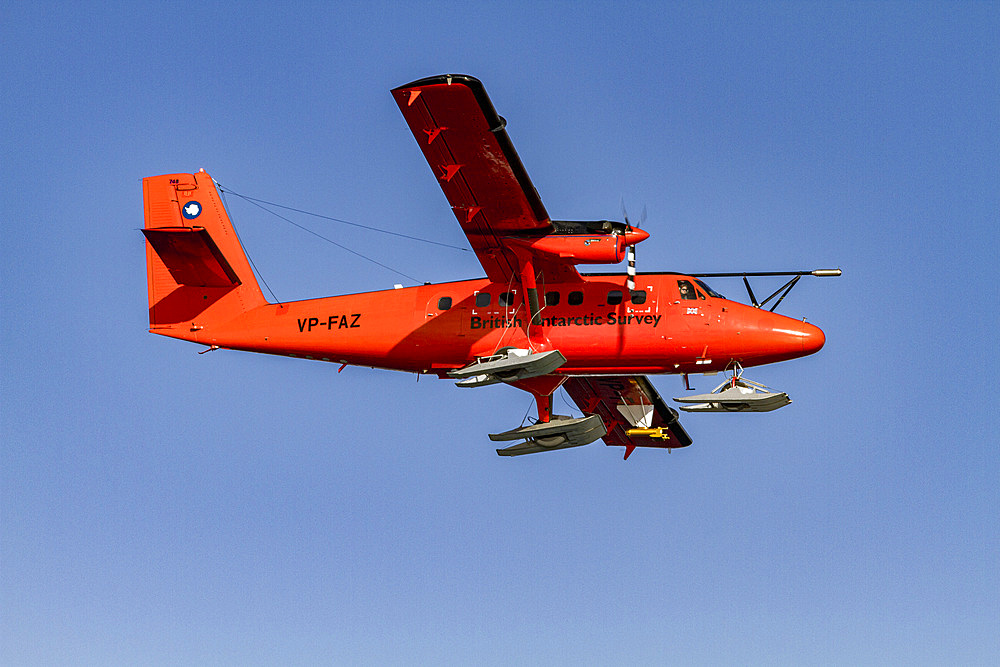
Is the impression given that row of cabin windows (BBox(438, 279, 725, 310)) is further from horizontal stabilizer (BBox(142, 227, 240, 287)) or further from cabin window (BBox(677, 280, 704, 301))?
horizontal stabilizer (BBox(142, 227, 240, 287))

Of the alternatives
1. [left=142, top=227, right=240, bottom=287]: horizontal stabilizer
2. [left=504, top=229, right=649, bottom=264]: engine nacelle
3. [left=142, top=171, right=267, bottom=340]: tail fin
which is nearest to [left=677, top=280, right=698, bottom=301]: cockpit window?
[left=504, top=229, right=649, bottom=264]: engine nacelle

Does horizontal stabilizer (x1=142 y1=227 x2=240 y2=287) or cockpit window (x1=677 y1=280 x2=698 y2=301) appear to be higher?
horizontal stabilizer (x1=142 y1=227 x2=240 y2=287)

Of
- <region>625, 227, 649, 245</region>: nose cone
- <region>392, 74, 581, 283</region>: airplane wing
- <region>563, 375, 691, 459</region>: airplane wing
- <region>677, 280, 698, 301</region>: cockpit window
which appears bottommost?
<region>563, 375, 691, 459</region>: airplane wing

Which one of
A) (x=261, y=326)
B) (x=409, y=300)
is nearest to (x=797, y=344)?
(x=409, y=300)

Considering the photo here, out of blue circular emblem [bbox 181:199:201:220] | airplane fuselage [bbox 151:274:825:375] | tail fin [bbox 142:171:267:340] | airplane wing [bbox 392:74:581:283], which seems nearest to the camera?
airplane wing [bbox 392:74:581:283]

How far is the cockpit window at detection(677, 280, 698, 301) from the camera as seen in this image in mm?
27344

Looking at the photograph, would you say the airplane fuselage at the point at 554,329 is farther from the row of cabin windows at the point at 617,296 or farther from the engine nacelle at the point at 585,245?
the engine nacelle at the point at 585,245

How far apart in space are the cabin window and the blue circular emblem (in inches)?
466

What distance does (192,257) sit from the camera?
2956cm

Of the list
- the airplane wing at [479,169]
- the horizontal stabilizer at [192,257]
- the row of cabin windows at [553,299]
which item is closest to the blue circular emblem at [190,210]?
the horizontal stabilizer at [192,257]

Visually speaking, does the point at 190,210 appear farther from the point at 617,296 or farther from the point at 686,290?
the point at 686,290

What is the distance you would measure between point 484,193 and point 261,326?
666 cm

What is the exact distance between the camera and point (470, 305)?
2811cm

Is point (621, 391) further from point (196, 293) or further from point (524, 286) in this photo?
point (196, 293)
